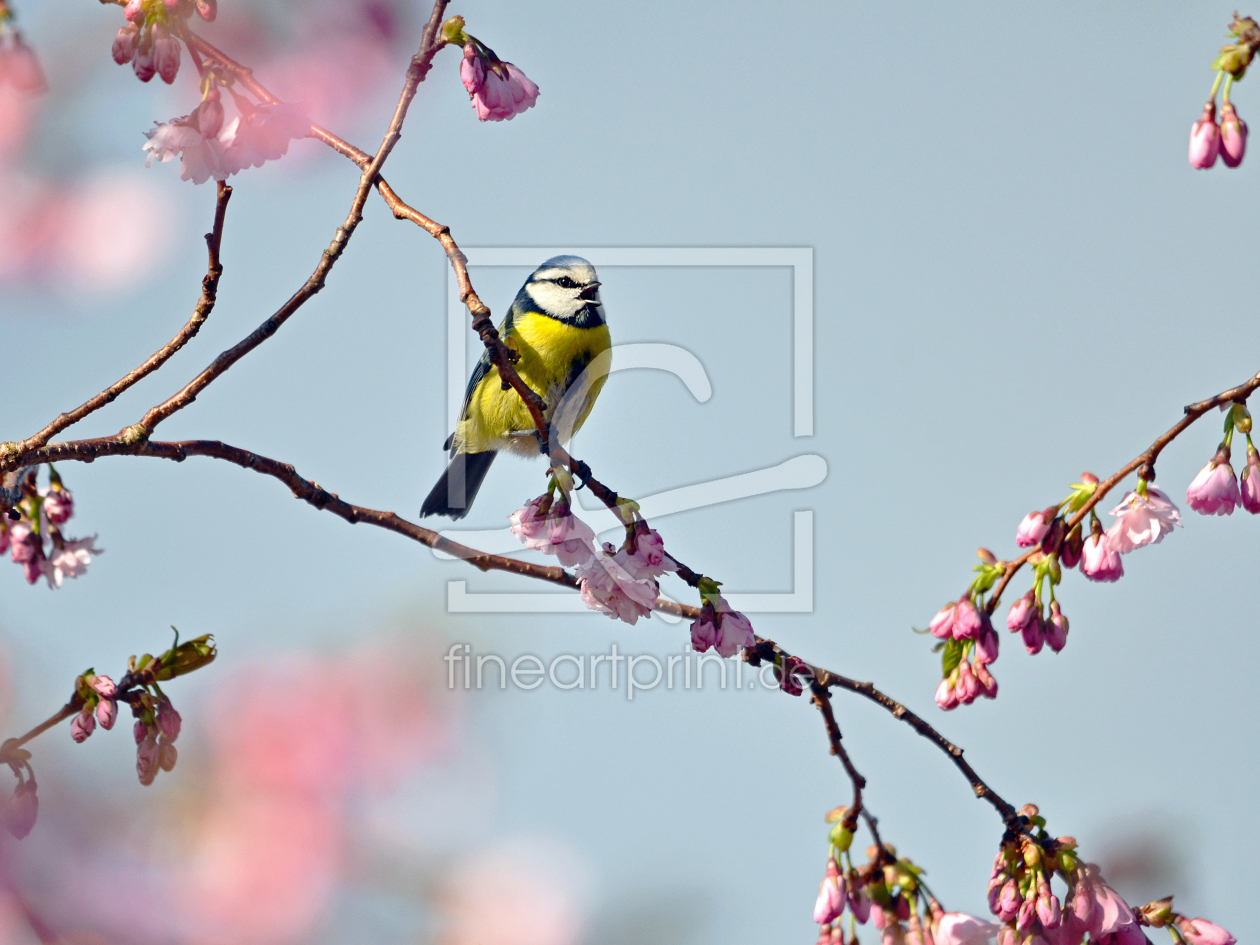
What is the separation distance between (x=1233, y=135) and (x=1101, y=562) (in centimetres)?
97

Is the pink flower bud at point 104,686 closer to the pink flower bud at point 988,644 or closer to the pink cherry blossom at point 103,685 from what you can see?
the pink cherry blossom at point 103,685

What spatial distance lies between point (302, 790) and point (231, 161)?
53.5 inches

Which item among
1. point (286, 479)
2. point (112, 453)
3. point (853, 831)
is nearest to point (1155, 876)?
point (853, 831)

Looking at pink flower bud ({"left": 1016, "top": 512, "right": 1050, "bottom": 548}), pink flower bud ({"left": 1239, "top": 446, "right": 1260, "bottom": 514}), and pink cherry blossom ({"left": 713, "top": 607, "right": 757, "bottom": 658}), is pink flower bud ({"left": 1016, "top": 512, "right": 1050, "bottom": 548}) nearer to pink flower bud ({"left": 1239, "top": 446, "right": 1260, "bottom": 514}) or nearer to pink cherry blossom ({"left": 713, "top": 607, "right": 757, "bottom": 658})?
pink flower bud ({"left": 1239, "top": 446, "right": 1260, "bottom": 514})

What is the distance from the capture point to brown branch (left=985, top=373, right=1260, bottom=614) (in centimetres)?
229

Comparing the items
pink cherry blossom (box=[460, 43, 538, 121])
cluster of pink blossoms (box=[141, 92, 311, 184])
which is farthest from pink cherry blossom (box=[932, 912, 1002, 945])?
cluster of pink blossoms (box=[141, 92, 311, 184])

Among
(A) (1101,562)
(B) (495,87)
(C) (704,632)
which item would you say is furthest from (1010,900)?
(B) (495,87)

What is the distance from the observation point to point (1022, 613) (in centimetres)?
267

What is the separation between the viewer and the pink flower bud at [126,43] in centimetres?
220

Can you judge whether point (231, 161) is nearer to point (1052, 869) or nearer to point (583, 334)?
point (583, 334)

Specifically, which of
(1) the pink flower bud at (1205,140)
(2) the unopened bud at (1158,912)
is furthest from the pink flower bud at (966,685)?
(1) the pink flower bud at (1205,140)

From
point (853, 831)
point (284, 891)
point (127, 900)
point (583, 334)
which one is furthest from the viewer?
point (583, 334)

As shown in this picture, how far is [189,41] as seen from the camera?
2219 mm

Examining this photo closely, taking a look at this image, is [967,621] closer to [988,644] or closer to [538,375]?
[988,644]
